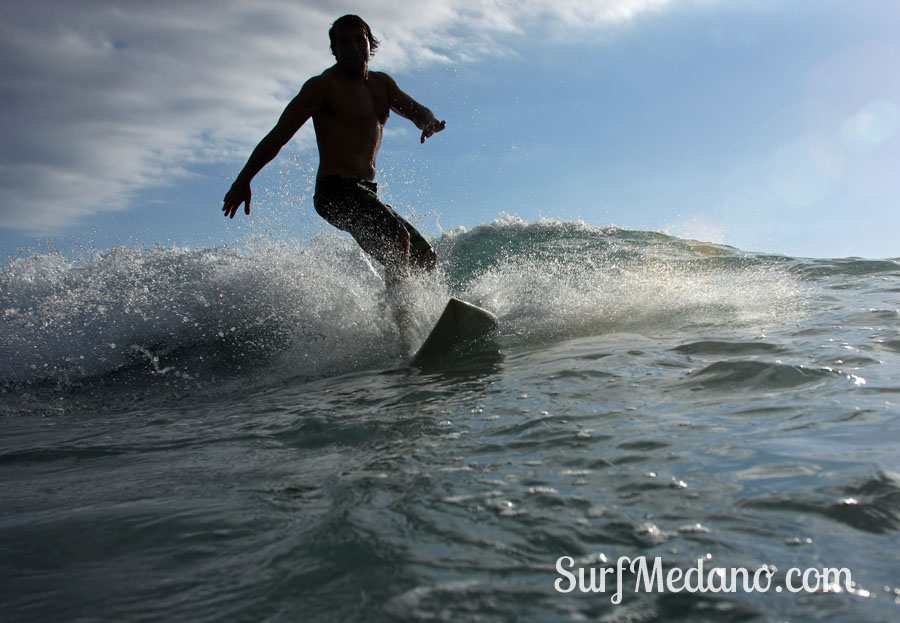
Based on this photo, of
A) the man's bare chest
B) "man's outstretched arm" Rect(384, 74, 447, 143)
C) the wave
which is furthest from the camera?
"man's outstretched arm" Rect(384, 74, 447, 143)

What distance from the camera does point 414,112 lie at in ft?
17.9

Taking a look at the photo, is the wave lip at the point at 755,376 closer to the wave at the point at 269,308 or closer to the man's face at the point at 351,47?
the wave at the point at 269,308

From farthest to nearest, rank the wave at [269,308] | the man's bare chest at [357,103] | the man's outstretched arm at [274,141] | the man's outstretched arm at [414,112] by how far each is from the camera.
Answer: the man's outstretched arm at [414,112]
the wave at [269,308]
the man's bare chest at [357,103]
the man's outstretched arm at [274,141]

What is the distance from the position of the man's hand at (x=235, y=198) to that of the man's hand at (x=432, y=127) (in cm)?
148

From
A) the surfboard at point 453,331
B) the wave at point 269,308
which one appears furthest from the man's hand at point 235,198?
the surfboard at point 453,331

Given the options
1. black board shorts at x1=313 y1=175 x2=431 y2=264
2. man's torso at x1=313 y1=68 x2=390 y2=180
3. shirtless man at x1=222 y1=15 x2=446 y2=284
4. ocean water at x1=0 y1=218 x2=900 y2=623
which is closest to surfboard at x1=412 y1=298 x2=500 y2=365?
ocean water at x1=0 y1=218 x2=900 y2=623

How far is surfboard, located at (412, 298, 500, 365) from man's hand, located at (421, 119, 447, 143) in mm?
1521

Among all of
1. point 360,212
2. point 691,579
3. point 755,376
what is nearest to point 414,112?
point 360,212

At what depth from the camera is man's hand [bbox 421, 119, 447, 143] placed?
536 cm

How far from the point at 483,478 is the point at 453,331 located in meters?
2.79

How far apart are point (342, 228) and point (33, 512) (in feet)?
11.3

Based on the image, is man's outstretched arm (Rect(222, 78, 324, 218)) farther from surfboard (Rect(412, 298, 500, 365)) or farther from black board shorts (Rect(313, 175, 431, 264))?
surfboard (Rect(412, 298, 500, 365))

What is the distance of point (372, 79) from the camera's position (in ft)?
17.8

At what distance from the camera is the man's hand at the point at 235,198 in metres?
4.83
